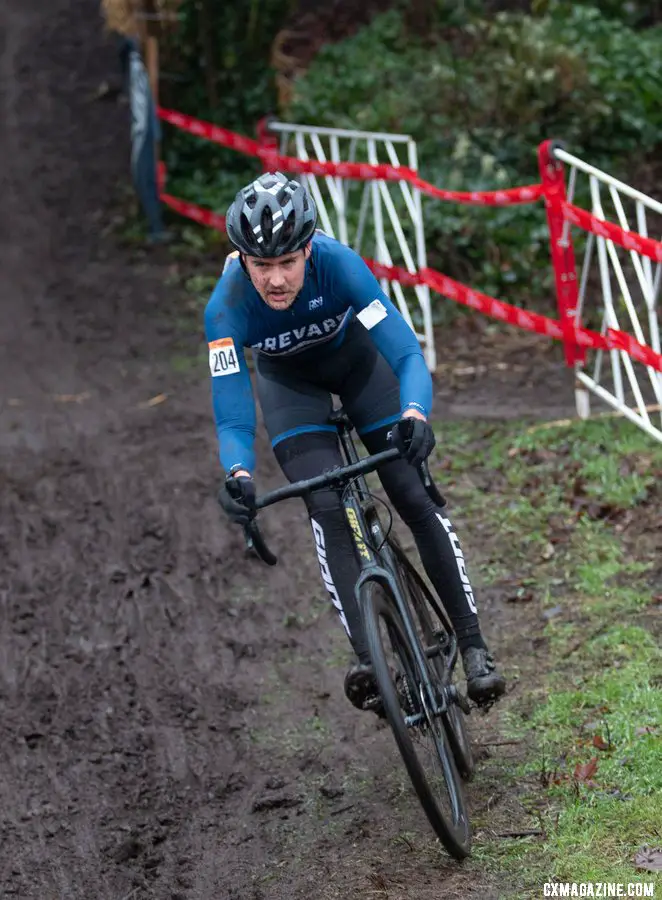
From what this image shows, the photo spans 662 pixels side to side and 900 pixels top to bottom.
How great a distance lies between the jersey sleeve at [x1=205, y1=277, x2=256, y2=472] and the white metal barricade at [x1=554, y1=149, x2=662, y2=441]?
3.26 metres

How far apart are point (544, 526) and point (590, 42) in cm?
797

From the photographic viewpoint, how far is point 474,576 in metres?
6.97

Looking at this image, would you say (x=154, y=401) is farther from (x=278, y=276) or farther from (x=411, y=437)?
(x=411, y=437)

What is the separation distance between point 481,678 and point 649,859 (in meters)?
0.95

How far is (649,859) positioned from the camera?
13.6 feet

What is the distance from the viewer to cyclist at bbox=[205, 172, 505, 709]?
438cm

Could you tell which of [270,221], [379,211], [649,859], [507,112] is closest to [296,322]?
[270,221]

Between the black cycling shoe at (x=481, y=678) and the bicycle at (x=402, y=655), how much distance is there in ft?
0.20

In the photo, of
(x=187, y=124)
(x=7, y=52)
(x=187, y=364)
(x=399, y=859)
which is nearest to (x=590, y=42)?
(x=187, y=124)

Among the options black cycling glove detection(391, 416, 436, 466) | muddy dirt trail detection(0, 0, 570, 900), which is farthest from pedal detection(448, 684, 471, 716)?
black cycling glove detection(391, 416, 436, 466)

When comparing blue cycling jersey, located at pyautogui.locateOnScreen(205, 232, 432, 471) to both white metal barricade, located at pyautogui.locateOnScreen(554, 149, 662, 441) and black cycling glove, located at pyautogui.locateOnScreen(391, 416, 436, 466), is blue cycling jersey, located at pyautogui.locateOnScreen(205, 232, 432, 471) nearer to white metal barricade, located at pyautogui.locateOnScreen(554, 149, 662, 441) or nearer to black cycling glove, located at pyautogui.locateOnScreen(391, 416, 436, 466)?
black cycling glove, located at pyautogui.locateOnScreen(391, 416, 436, 466)

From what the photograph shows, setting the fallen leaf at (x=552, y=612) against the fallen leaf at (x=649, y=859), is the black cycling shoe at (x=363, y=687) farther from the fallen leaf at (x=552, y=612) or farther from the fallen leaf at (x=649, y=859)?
the fallen leaf at (x=552, y=612)

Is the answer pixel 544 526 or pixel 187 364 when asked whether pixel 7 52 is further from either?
pixel 544 526

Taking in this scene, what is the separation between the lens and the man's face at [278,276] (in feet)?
14.5
